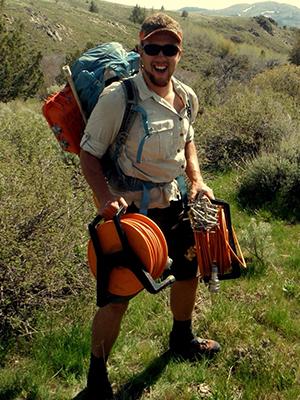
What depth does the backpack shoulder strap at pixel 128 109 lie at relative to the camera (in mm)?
2461

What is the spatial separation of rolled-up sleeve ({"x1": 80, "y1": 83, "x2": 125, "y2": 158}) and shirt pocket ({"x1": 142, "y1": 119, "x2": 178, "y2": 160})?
7.1 inches

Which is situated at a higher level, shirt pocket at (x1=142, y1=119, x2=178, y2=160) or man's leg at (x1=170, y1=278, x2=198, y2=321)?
shirt pocket at (x1=142, y1=119, x2=178, y2=160)

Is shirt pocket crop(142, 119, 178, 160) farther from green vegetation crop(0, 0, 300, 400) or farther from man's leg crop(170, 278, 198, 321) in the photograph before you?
green vegetation crop(0, 0, 300, 400)

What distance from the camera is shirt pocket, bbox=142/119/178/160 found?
254cm

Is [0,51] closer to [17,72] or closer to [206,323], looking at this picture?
[17,72]

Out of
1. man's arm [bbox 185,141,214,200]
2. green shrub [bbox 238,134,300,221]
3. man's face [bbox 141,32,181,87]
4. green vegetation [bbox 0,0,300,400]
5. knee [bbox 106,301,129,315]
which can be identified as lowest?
green shrub [bbox 238,134,300,221]

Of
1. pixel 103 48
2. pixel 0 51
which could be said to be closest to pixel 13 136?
pixel 103 48

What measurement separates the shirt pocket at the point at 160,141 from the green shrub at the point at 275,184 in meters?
4.14

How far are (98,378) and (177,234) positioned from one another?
94cm

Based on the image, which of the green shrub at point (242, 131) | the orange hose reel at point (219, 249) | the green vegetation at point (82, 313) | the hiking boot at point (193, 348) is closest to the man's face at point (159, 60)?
the orange hose reel at point (219, 249)

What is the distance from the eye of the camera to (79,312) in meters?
3.62

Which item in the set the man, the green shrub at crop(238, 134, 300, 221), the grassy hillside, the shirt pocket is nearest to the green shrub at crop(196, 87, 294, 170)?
the green shrub at crop(238, 134, 300, 221)

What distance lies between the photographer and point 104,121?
241 centimetres

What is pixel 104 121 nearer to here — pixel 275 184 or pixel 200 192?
pixel 200 192
